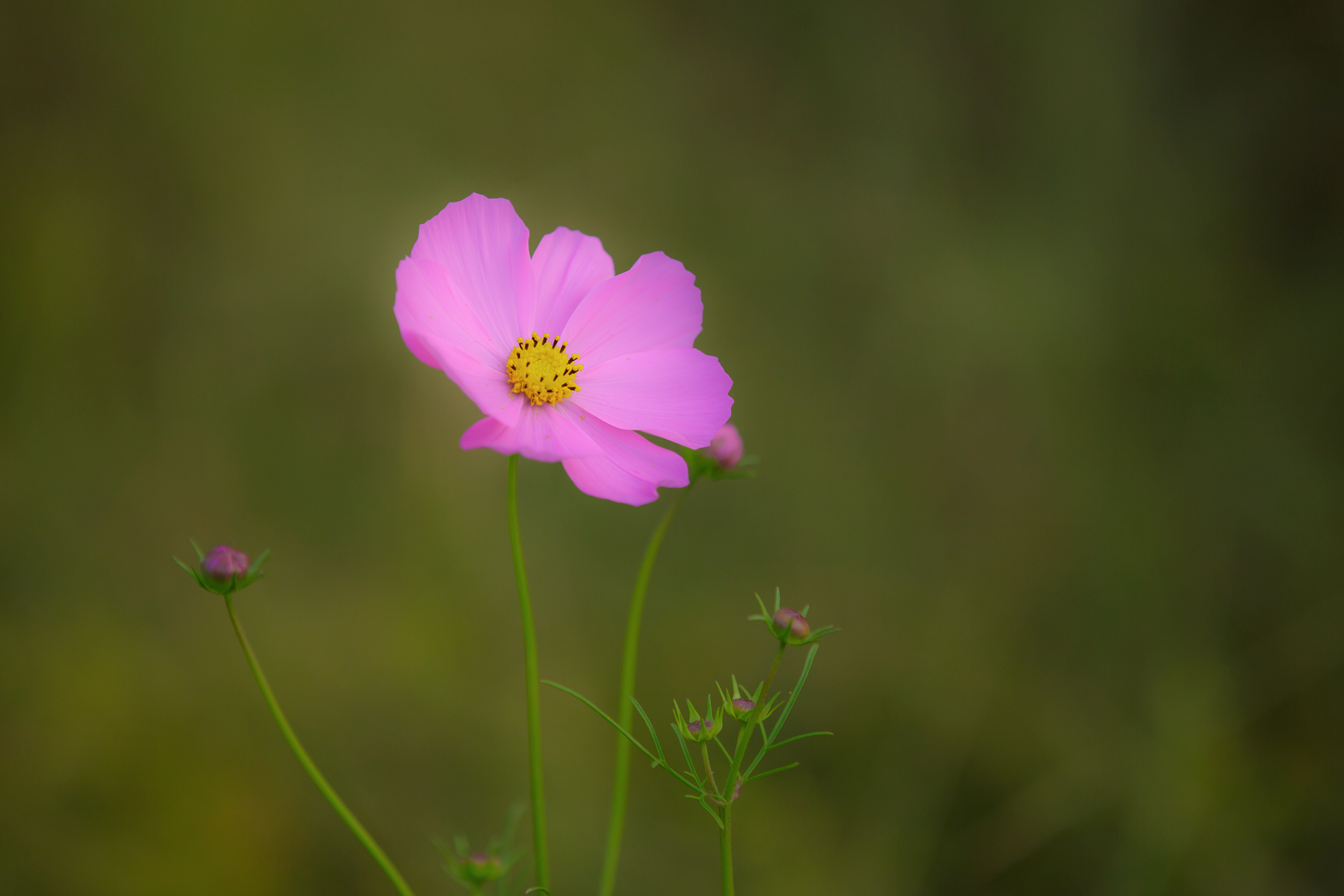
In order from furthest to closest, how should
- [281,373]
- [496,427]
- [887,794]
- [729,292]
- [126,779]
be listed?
1. [729,292]
2. [887,794]
3. [281,373]
4. [126,779]
5. [496,427]

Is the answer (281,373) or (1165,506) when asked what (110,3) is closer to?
(281,373)

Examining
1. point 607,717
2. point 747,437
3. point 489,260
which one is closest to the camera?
point 607,717

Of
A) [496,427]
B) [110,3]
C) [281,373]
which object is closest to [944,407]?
[281,373]

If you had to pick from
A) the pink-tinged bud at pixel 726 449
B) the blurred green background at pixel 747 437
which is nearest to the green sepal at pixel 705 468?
the pink-tinged bud at pixel 726 449

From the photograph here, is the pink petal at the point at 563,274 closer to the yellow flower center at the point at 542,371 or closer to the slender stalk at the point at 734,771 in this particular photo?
the yellow flower center at the point at 542,371

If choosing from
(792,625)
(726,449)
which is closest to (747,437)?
(726,449)

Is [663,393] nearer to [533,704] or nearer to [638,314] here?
[638,314]

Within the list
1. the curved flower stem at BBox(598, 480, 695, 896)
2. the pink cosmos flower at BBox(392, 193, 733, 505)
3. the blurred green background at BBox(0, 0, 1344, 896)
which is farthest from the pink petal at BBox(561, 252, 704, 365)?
the blurred green background at BBox(0, 0, 1344, 896)
